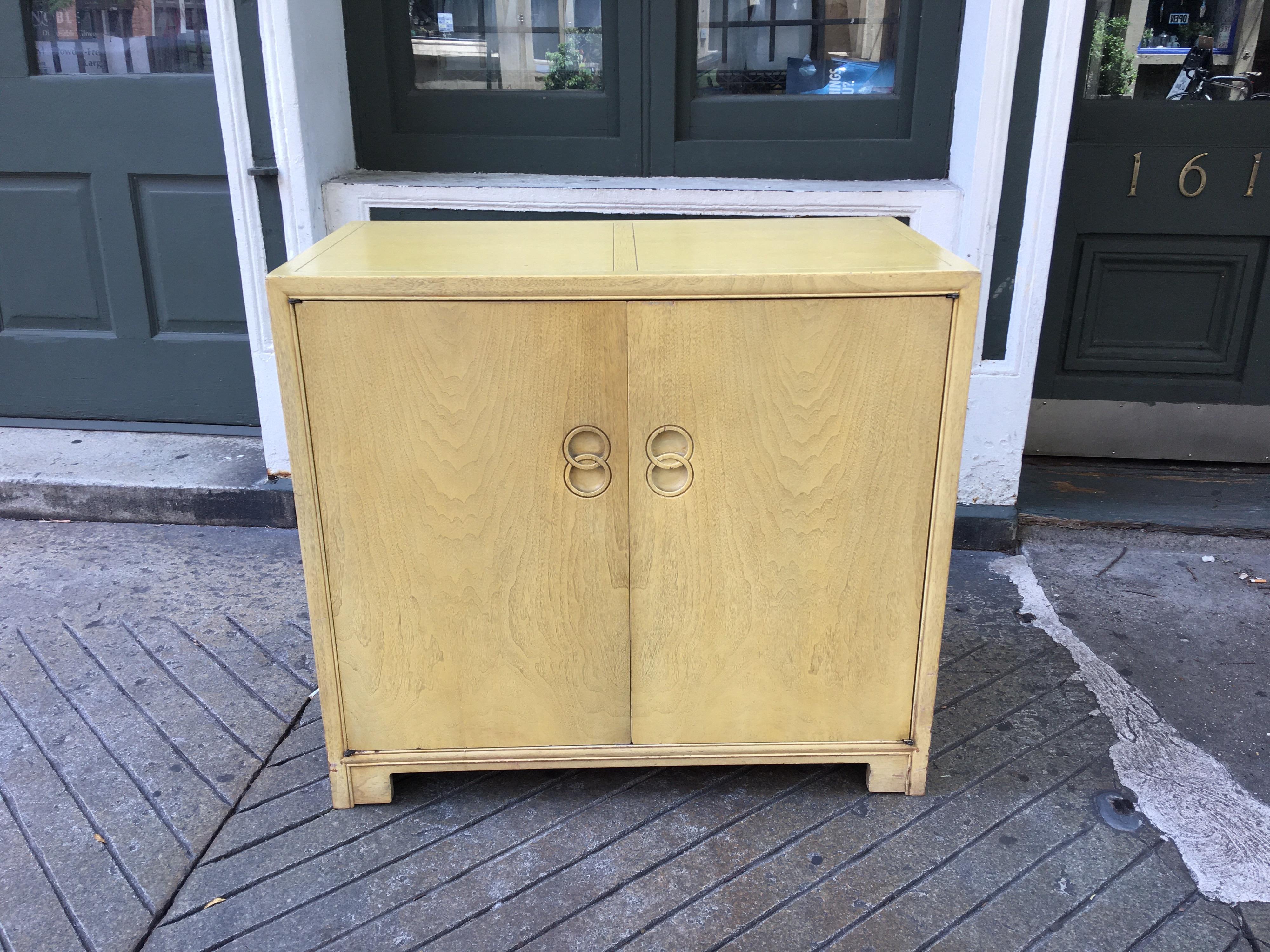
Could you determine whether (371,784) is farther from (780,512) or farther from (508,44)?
(508,44)

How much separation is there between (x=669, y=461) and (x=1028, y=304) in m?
1.70

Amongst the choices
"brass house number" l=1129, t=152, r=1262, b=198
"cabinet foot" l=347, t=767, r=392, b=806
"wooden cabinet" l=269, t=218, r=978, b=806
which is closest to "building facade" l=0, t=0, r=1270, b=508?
"brass house number" l=1129, t=152, r=1262, b=198

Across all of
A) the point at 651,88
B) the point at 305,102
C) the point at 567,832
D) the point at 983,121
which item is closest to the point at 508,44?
the point at 651,88

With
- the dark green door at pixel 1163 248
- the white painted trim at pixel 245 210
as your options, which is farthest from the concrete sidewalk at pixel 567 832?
the dark green door at pixel 1163 248

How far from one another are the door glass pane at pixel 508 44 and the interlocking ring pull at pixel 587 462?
1862 mm

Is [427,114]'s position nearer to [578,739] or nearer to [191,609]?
[191,609]

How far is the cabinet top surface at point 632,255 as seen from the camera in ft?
5.45

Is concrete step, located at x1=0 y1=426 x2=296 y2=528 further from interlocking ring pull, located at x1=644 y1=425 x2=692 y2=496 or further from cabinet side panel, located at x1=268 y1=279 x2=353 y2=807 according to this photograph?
interlocking ring pull, located at x1=644 y1=425 x2=692 y2=496

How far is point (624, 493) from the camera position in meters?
1.81

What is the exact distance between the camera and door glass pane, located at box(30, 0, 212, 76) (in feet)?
10.8

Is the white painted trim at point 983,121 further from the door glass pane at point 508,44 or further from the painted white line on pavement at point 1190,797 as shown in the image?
the door glass pane at point 508,44

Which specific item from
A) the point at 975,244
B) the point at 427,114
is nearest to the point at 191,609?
the point at 427,114

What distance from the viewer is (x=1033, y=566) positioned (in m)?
3.04

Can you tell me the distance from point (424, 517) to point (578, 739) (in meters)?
0.58
